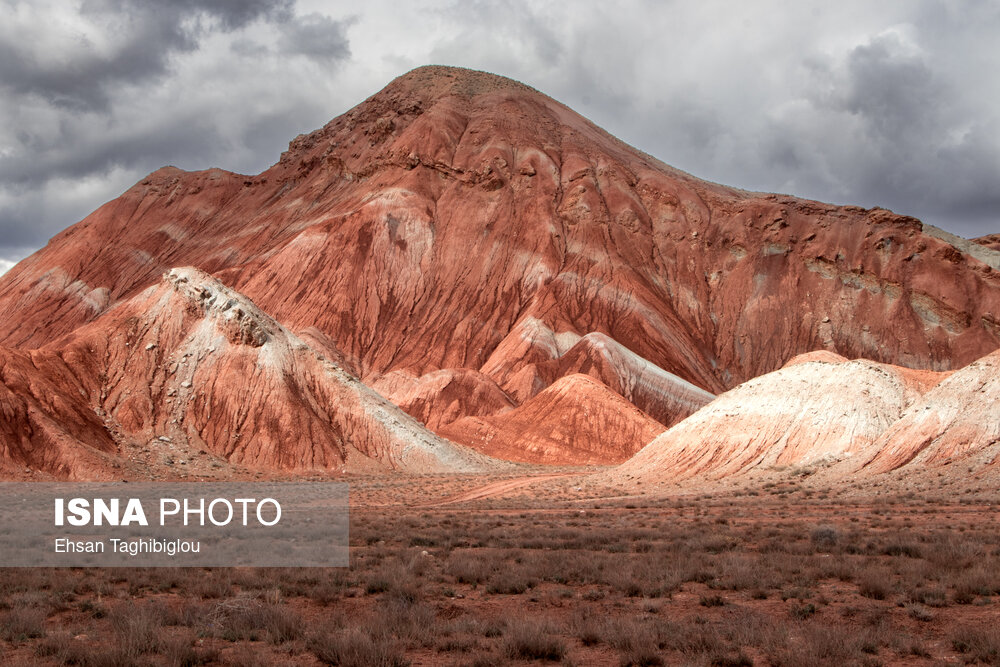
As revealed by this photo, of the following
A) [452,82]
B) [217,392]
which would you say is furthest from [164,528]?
[452,82]

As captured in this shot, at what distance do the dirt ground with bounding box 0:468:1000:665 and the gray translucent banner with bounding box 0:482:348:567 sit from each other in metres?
1.18

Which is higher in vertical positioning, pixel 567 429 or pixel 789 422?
pixel 567 429

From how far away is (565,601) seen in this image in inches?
484

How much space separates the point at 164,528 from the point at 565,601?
1241 cm

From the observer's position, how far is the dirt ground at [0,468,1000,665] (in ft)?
30.0

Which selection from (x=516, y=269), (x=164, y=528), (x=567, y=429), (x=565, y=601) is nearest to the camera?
(x=565, y=601)

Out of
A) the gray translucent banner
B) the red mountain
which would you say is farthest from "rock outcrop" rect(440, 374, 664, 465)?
the gray translucent banner

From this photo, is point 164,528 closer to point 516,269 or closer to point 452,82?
point 516,269

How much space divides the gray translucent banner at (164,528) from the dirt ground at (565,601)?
1.18 metres

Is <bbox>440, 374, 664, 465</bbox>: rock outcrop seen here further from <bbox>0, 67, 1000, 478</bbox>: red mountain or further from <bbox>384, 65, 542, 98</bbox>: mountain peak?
<bbox>384, 65, 542, 98</bbox>: mountain peak

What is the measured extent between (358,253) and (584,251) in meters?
28.5

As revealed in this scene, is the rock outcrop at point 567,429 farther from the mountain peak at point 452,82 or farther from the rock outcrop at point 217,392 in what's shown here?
the mountain peak at point 452,82

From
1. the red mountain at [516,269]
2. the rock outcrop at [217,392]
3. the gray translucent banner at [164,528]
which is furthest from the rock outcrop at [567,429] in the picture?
the gray translucent banner at [164,528]

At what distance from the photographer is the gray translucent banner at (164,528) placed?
51.3 ft
